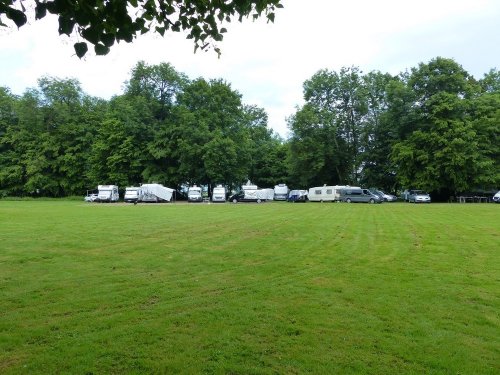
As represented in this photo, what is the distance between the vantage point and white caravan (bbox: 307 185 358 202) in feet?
188

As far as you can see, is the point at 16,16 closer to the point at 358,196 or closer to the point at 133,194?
the point at 358,196

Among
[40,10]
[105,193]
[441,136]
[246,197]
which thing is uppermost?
[441,136]

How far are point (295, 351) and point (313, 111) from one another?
61954mm

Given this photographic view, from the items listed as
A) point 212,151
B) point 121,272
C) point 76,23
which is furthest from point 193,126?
point 76,23

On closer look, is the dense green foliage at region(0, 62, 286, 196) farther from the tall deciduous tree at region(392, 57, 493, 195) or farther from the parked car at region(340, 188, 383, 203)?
the tall deciduous tree at region(392, 57, 493, 195)

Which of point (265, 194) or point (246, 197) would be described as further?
point (265, 194)

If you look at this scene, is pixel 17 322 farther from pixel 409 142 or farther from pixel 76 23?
pixel 409 142

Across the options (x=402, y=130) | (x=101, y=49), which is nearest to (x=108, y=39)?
(x=101, y=49)

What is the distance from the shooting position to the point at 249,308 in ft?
21.6

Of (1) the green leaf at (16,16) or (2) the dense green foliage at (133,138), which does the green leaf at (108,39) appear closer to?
(1) the green leaf at (16,16)

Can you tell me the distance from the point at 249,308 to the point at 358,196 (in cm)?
4883

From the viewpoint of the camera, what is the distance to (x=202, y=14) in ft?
21.8

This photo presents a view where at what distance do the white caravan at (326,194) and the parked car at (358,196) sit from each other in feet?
4.60

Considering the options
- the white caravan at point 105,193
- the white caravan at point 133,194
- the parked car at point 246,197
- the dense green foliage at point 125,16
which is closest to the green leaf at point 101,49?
the dense green foliage at point 125,16
